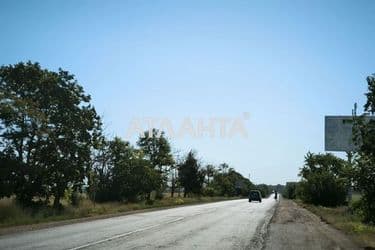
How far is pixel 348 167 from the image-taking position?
68.1ft

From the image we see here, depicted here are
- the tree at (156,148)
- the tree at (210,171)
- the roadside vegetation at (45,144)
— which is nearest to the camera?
the roadside vegetation at (45,144)

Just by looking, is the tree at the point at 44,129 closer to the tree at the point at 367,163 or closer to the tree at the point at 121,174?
the tree at the point at 121,174

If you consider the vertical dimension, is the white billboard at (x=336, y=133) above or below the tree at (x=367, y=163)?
above

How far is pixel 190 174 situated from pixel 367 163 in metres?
74.7

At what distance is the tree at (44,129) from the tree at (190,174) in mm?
49548

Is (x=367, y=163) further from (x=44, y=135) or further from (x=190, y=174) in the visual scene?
(x=190, y=174)

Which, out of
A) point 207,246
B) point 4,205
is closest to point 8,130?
point 4,205

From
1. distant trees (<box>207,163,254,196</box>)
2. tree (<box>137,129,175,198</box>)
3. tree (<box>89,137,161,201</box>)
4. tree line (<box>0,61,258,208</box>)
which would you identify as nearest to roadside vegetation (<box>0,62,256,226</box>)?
tree line (<box>0,61,258,208</box>)

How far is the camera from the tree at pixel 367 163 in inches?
→ 755

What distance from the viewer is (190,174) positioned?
93.8 m

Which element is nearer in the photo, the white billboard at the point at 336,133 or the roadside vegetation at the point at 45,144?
the roadside vegetation at the point at 45,144

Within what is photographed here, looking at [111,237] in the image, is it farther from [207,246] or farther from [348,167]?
[348,167]

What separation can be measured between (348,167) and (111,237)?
973 cm

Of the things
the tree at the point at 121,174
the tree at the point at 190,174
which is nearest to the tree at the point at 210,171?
the tree at the point at 190,174
